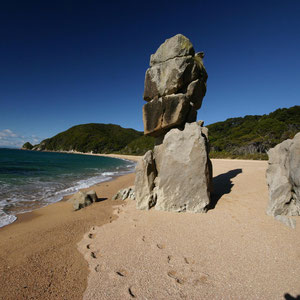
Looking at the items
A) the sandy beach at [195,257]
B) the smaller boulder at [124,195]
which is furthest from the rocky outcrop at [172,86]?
the sandy beach at [195,257]

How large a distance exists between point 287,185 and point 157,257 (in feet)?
15.0

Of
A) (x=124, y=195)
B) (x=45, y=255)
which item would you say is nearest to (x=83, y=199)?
(x=124, y=195)

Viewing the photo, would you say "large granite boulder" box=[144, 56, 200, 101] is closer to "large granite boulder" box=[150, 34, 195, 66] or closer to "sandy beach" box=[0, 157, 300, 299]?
"large granite boulder" box=[150, 34, 195, 66]

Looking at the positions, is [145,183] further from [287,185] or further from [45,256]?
[287,185]

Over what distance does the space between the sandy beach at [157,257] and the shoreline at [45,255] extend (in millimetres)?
20

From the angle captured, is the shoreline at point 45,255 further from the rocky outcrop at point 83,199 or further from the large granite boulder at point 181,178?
the large granite boulder at point 181,178

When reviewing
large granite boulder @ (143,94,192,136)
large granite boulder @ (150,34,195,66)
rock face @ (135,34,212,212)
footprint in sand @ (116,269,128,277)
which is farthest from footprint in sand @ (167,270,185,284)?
large granite boulder @ (150,34,195,66)

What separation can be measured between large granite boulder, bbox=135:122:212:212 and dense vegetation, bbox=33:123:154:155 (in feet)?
283

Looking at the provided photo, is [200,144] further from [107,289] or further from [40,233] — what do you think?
[40,233]

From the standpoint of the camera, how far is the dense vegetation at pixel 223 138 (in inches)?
1340

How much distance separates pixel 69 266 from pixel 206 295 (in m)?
2.93

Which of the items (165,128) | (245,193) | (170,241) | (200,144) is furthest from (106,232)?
(245,193)

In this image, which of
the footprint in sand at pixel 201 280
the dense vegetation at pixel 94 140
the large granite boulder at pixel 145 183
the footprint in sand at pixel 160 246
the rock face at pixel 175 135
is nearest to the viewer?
the footprint in sand at pixel 201 280

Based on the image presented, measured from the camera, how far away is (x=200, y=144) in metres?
6.45
